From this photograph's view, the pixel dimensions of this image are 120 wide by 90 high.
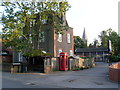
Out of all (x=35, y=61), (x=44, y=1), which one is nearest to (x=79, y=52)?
(x=35, y=61)

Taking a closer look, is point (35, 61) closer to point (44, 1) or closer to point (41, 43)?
point (41, 43)

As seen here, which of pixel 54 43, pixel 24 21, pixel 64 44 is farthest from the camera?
pixel 64 44

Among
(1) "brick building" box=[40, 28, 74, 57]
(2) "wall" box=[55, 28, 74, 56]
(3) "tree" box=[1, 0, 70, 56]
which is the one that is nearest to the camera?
(3) "tree" box=[1, 0, 70, 56]

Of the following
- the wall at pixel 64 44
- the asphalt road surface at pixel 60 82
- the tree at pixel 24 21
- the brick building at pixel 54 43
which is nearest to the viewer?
the asphalt road surface at pixel 60 82

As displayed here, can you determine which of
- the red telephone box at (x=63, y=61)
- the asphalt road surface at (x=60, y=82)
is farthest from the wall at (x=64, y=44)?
the asphalt road surface at (x=60, y=82)

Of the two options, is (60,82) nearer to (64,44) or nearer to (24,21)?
(24,21)

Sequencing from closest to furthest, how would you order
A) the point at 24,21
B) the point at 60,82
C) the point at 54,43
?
the point at 60,82 < the point at 24,21 < the point at 54,43

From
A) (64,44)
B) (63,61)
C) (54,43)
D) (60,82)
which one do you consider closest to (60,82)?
(60,82)

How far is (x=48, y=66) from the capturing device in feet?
75.6

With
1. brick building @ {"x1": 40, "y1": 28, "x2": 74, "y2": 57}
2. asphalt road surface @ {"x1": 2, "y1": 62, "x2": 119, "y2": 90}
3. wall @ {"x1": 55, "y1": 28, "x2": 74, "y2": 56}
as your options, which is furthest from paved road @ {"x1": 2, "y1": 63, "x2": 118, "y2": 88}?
wall @ {"x1": 55, "y1": 28, "x2": 74, "y2": 56}

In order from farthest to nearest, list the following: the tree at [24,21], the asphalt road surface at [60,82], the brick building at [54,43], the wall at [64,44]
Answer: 1. the wall at [64,44]
2. the brick building at [54,43]
3. the tree at [24,21]
4. the asphalt road surface at [60,82]

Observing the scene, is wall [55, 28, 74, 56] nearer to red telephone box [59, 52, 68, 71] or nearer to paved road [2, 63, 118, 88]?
red telephone box [59, 52, 68, 71]

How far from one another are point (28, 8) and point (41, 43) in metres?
10.3

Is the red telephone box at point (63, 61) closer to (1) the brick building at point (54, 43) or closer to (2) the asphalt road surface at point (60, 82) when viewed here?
(1) the brick building at point (54, 43)
